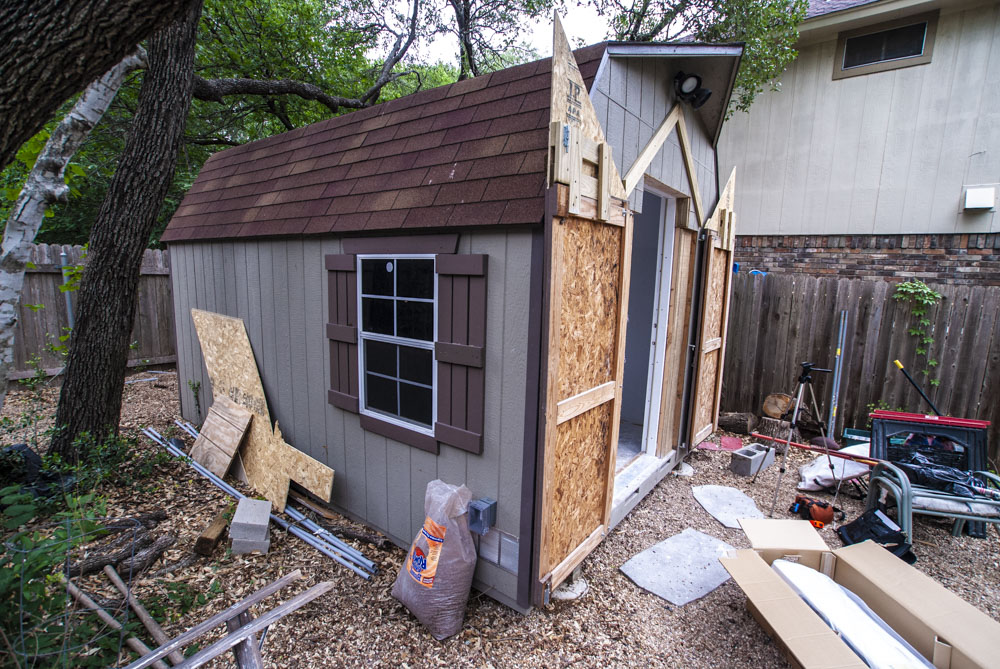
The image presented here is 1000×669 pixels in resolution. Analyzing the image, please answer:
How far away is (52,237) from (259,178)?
10429 millimetres

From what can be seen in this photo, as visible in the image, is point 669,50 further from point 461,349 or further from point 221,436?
point 221,436

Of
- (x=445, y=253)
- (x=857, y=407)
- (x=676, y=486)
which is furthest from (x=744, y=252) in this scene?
(x=445, y=253)

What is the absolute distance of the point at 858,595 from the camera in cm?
267

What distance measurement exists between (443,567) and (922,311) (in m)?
5.67

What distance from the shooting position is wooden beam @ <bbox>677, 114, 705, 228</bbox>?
385 cm

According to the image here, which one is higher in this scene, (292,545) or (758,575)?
(758,575)

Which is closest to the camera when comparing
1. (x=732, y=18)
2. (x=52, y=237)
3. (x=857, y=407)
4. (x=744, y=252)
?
(x=857, y=407)

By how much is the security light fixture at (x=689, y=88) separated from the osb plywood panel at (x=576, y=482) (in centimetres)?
253

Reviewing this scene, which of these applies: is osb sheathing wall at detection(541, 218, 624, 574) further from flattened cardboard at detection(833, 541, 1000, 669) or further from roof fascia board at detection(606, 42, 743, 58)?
flattened cardboard at detection(833, 541, 1000, 669)

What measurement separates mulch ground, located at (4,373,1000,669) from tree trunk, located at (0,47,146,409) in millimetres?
1713

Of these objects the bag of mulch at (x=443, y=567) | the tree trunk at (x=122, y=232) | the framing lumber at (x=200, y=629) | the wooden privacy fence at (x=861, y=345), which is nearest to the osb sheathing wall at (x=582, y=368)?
the bag of mulch at (x=443, y=567)

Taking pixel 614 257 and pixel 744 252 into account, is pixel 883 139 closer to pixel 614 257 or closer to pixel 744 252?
pixel 744 252

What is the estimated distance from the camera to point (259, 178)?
470cm

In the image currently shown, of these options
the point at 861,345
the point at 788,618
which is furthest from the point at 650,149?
the point at 861,345
